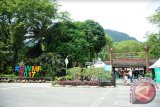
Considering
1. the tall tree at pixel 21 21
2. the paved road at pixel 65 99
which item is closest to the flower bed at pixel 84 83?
the paved road at pixel 65 99

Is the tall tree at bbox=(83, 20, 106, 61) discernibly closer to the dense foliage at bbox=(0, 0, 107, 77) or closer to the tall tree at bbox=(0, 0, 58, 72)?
the dense foliage at bbox=(0, 0, 107, 77)

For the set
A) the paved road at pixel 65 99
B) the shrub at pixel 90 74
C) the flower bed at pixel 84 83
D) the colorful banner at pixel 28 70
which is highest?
the colorful banner at pixel 28 70

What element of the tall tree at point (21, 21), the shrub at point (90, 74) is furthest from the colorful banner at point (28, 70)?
the shrub at point (90, 74)

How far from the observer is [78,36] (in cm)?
4041

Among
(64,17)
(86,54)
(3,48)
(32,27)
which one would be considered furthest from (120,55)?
(3,48)

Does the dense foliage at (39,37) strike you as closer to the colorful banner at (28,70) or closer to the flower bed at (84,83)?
the colorful banner at (28,70)

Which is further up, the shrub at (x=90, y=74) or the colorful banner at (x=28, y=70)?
the colorful banner at (x=28, y=70)

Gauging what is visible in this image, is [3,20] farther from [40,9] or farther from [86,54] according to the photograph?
[86,54]

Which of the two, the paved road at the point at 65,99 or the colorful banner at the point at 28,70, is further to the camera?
the colorful banner at the point at 28,70

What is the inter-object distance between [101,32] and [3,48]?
18.3 meters

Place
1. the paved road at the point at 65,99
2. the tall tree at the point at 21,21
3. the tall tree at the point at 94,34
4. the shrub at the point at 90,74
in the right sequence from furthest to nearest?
the tall tree at the point at 94,34 < the tall tree at the point at 21,21 < the shrub at the point at 90,74 < the paved road at the point at 65,99

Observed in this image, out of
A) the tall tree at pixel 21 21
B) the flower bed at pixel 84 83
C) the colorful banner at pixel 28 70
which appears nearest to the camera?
the flower bed at pixel 84 83

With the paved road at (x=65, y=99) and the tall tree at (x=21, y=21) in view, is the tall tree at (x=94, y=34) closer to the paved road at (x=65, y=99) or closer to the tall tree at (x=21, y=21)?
the tall tree at (x=21, y=21)

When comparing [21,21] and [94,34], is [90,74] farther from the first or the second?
[94,34]
